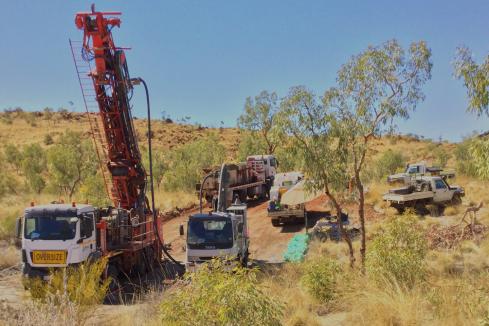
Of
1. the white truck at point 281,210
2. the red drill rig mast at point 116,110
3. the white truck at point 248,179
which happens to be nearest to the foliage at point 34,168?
the white truck at point 248,179

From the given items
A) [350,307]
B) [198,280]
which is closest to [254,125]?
[350,307]

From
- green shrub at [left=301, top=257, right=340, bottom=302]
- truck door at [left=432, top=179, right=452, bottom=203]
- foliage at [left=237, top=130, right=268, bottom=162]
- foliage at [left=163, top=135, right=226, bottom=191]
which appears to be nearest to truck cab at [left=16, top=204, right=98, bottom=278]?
green shrub at [left=301, top=257, right=340, bottom=302]

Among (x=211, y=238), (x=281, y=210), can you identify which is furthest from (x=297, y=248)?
(x=211, y=238)

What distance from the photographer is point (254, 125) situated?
44.6 m

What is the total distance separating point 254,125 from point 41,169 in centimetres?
1863

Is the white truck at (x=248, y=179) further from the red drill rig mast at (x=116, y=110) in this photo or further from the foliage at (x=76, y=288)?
the foliage at (x=76, y=288)

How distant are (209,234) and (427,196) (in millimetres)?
13052

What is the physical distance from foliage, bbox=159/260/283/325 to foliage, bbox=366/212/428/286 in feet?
16.9

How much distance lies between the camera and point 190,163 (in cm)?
4003

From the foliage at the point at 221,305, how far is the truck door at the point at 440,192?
19.6 meters

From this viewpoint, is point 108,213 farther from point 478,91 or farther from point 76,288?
point 478,91

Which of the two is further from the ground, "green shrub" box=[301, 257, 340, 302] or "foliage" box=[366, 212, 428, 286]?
"foliage" box=[366, 212, 428, 286]

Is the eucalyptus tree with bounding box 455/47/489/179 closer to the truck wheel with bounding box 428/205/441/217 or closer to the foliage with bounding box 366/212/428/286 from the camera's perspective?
Answer: the foliage with bounding box 366/212/428/286

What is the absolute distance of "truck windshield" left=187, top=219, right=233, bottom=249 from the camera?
47.3 feet
